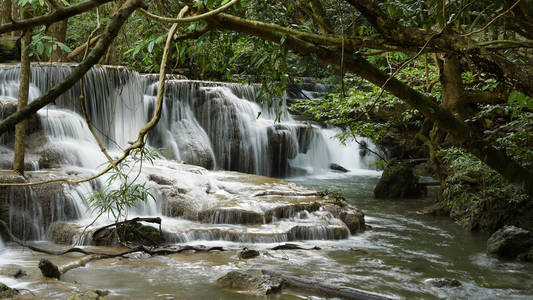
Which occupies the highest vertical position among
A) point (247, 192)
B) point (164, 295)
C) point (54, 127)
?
point (54, 127)

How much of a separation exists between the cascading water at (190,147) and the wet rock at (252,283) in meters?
1.90

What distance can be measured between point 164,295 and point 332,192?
586 centimetres

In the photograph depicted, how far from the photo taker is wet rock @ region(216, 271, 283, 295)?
544 centimetres

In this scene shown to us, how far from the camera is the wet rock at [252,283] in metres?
5.44

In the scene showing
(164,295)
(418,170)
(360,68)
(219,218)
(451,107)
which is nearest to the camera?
(360,68)

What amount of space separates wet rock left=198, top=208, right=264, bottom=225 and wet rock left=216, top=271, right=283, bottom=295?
3064mm

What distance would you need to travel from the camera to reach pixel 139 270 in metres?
6.32

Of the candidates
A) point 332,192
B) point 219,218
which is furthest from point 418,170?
point 219,218

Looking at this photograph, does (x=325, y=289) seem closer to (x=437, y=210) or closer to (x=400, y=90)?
(x=400, y=90)

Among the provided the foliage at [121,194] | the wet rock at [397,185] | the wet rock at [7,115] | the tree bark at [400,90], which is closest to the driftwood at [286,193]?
the foliage at [121,194]

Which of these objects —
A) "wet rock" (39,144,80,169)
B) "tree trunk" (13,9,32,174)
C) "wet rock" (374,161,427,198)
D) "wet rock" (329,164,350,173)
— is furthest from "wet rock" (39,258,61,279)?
"wet rock" (329,164,350,173)

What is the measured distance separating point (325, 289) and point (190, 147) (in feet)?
34.2

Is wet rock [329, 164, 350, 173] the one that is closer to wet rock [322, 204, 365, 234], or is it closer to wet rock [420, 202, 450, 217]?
wet rock [420, 202, 450, 217]

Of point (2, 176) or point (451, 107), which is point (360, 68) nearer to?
point (451, 107)
